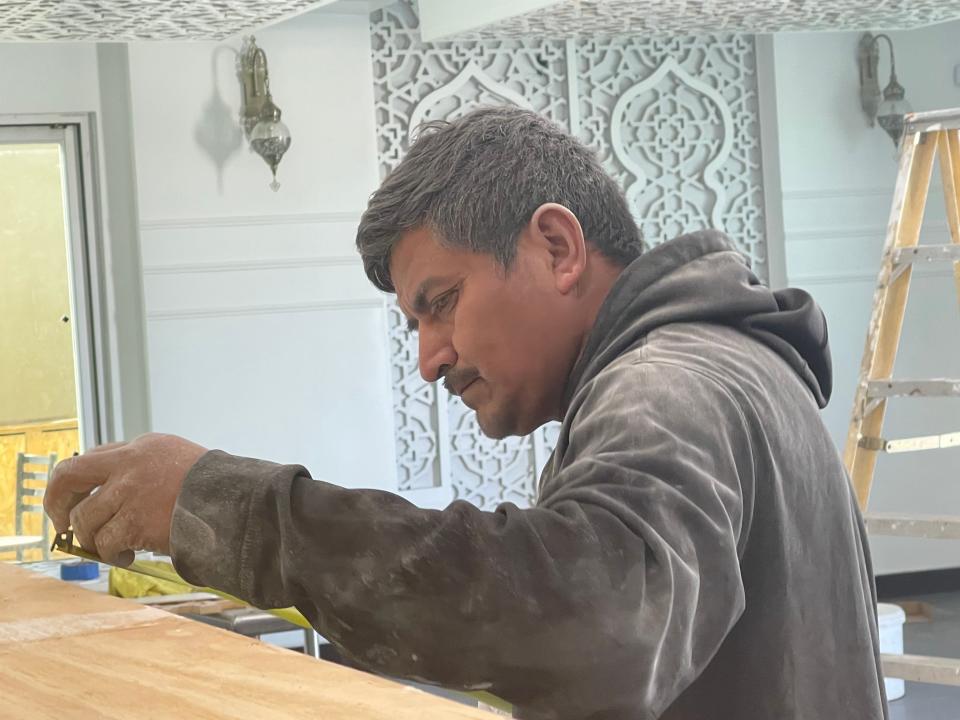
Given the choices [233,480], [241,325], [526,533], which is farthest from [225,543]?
[241,325]

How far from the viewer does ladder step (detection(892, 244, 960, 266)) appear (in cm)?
397

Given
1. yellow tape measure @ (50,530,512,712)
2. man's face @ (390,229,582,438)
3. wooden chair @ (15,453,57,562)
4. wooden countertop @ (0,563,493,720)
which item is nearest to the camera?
yellow tape measure @ (50,530,512,712)

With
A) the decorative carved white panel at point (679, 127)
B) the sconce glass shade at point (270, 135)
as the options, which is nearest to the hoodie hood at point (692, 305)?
the sconce glass shade at point (270, 135)

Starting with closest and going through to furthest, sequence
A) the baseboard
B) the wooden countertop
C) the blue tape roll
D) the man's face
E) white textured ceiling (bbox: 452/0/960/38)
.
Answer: the wooden countertop → the man's face → the blue tape roll → white textured ceiling (bbox: 452/0/960/38) → the baseboard

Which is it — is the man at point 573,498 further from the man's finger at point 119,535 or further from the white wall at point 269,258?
the white wall at point 269,258

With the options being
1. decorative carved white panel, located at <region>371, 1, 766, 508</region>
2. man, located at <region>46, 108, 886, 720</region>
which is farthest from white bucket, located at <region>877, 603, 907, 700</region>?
man, located at <region>46, 108, 886, 720</region>

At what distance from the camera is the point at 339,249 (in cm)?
634

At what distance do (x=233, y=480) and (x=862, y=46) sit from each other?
22.1 ft

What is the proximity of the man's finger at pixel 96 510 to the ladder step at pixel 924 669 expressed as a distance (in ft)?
10.3

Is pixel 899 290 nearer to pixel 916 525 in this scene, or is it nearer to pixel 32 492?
pixel 916 525

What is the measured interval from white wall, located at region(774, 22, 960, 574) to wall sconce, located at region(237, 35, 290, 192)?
265 cm

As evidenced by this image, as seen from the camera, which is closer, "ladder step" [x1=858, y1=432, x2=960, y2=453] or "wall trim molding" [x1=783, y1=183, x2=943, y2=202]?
"ladder step" [x1=858, y1=432, x2=960, y2=453]

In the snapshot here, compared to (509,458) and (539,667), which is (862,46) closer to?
(509,458)

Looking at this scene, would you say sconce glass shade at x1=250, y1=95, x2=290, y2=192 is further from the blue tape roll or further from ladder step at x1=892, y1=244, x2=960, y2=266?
ladder step at x1=892, y1=244, x2=960, y2=266
